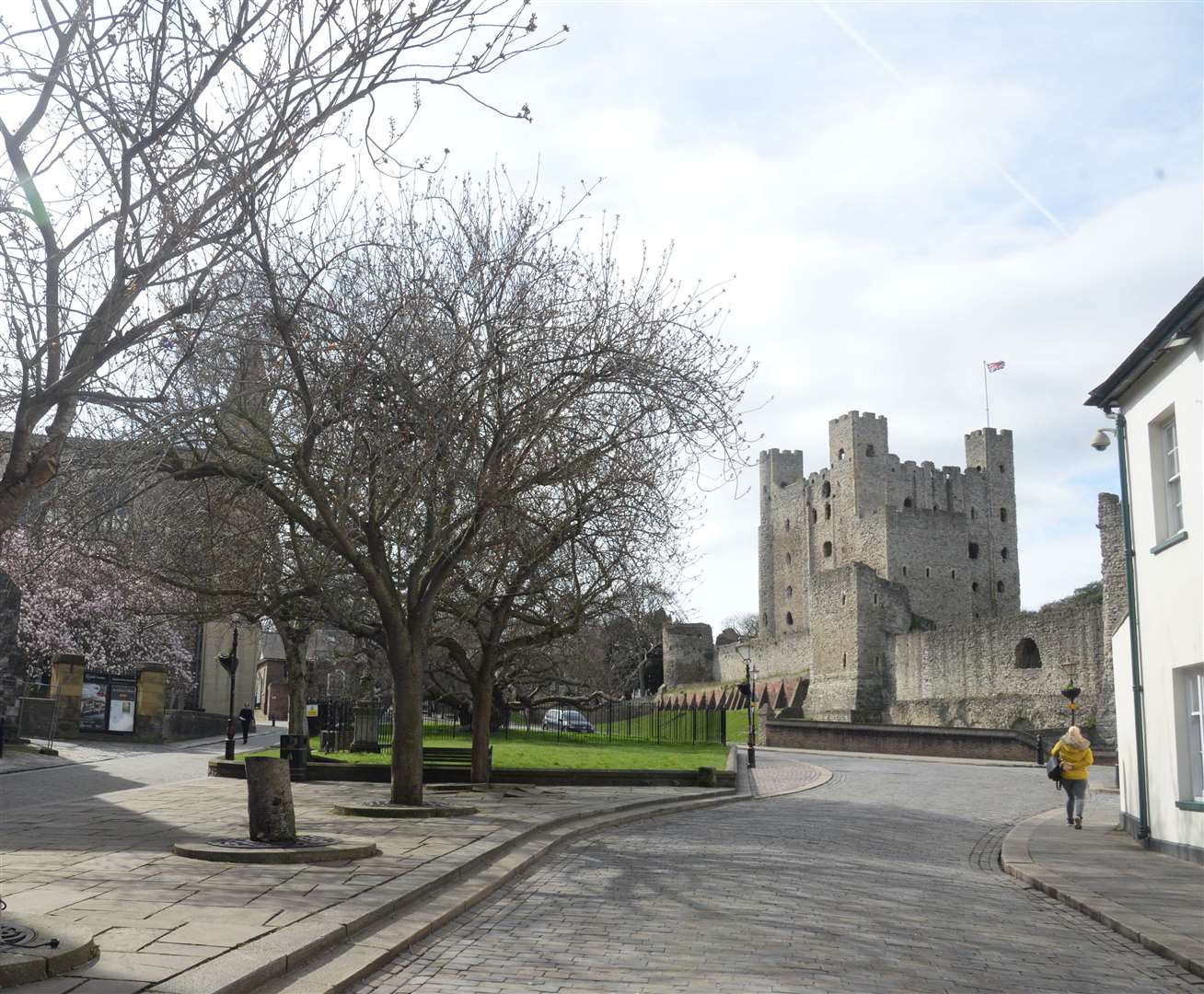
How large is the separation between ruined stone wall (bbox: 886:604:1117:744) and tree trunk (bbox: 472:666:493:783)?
2218cm

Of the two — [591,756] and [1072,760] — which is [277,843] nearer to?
[1072,760]

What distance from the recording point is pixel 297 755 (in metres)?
20.1

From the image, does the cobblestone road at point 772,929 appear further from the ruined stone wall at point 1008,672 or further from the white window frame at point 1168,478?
the ruined stone wall at point 1008,672

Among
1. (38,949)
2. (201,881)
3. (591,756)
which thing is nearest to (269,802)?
(201,881)

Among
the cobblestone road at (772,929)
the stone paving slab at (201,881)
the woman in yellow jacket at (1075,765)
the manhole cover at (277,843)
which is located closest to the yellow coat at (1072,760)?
the woman in yellow jacket at (1075,765)

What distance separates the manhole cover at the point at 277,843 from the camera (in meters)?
9.62

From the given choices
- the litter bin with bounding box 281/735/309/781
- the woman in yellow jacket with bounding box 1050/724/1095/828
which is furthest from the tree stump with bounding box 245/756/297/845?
the litter bin with bounding box 281/735/309/781

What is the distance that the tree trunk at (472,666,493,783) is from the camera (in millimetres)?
18703

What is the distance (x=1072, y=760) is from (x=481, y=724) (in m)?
8.55

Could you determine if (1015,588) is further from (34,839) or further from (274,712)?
(34,839)

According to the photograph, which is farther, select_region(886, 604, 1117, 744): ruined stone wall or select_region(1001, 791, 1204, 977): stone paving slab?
select_region(886, 604, 1117, 744): ruined stone wall

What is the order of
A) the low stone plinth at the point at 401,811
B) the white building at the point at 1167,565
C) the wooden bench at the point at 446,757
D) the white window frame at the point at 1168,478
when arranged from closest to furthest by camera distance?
the white building at the point at 1167,565 < the white window frame at the point at 1168,478 < the low stone plinth at the point at 401,811 < the wooden bench at the point at 446,757

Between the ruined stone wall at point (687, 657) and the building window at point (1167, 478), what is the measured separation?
205ft

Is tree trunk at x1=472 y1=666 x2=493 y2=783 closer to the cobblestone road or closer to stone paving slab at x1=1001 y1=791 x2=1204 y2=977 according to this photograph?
the cobblestone road
